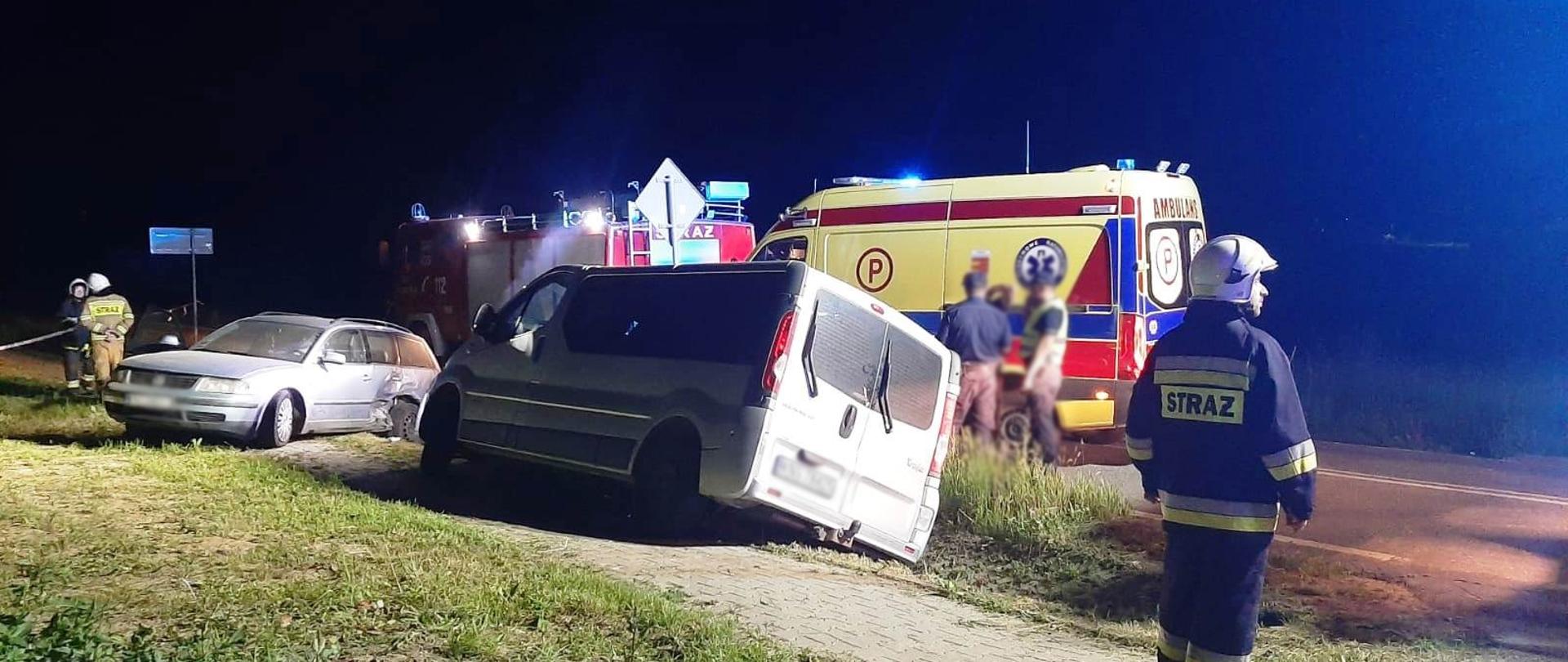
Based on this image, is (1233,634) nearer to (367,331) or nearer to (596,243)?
(367,331)

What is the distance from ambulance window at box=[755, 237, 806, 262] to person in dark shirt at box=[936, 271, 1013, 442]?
302 cm

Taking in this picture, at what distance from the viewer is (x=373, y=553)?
6035 mm

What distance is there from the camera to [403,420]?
12.0 m

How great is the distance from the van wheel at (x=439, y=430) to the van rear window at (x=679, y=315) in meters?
1.51

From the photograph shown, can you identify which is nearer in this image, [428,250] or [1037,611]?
[1037,611]

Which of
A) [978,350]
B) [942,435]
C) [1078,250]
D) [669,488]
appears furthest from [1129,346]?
[669,488]

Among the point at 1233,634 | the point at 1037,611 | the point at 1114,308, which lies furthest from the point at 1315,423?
the point at 1233,634

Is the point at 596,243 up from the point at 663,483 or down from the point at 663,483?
up

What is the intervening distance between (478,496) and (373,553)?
2825mm

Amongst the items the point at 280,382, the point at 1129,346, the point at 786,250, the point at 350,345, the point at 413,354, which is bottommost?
the point at 280,382

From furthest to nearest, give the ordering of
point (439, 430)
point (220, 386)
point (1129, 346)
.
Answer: point (220, 386) < point (439, 430) < point (1129, 346)

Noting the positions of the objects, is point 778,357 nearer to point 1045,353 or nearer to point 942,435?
point 942,435

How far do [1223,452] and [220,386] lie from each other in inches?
338

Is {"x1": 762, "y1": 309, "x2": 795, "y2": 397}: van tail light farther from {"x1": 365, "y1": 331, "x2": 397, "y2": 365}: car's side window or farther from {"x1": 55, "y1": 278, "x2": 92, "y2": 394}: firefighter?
{"x1": 55, "y1": 278, "x2": 92, "y2": 394}: firefighter
